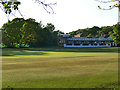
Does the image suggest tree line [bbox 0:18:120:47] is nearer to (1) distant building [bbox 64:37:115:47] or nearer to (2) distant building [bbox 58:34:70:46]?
(2) distant building [bbox 58:34:70:46]

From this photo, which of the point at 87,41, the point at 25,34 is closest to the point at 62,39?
the point at 87,41

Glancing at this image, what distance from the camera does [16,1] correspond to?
218 inches

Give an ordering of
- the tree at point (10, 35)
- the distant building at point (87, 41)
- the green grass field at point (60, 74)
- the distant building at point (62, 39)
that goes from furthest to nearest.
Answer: the distant building at point (87, 41) → the distant building at point (62, 39) → the tree at point (10, 35) → the green grass field at point (60, 74)

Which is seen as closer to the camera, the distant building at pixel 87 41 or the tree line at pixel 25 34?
the tree line at pixel 25 34

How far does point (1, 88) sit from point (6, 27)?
206 ft

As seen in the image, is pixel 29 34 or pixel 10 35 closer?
pixel 10 35

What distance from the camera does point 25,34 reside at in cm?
6525

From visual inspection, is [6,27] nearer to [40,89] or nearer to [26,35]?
[26,35]

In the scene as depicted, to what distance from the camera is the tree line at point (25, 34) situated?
6450 cm

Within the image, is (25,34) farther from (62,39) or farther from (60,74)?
(60,74)

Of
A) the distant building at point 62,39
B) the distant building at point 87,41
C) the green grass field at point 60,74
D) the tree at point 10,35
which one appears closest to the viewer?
the green grass field at point 60,74

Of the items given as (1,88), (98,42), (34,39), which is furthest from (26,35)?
(1,88)

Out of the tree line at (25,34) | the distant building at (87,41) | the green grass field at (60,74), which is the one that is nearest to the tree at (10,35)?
the tree line at (25,34)

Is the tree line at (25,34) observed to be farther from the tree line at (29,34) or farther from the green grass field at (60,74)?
the green grass field at (60,74)
